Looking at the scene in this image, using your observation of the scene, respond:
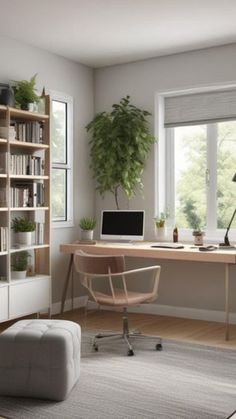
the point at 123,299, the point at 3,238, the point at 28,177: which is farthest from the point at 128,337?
the point at 28,177

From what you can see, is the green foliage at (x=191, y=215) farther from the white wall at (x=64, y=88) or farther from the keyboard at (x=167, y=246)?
the white wall at (x=64, y=88)

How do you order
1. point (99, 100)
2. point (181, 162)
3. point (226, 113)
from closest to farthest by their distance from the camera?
point (226, 113) < point (181, 162) < point (99, 100)

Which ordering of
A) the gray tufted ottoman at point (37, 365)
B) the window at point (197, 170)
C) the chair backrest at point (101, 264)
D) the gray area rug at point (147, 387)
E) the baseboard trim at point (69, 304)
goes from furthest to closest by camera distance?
the baseboard trim at point (69, 304), the window at point (197, 170), the chair backrest at point (101, 264), the gray tufted ottoman at point (37, 365), the gray area rug at point (147, 387)

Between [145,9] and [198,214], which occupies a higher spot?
[145,9]

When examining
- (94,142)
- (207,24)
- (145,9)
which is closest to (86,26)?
(145,9)

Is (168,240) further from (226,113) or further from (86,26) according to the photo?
(86,26)

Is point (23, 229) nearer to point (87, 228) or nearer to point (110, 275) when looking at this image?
point (87, 228)

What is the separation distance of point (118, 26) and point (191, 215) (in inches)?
81.5

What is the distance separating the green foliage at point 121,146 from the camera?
562 centimetres

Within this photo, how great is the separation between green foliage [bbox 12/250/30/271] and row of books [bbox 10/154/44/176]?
77 centimetres

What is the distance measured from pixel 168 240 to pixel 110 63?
81.4 inches

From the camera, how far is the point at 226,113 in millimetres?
5371

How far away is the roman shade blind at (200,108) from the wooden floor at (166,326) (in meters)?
2.03

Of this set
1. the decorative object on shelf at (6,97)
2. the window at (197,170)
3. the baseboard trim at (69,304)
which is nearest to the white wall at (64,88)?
the baseboard trim at (69,304)
